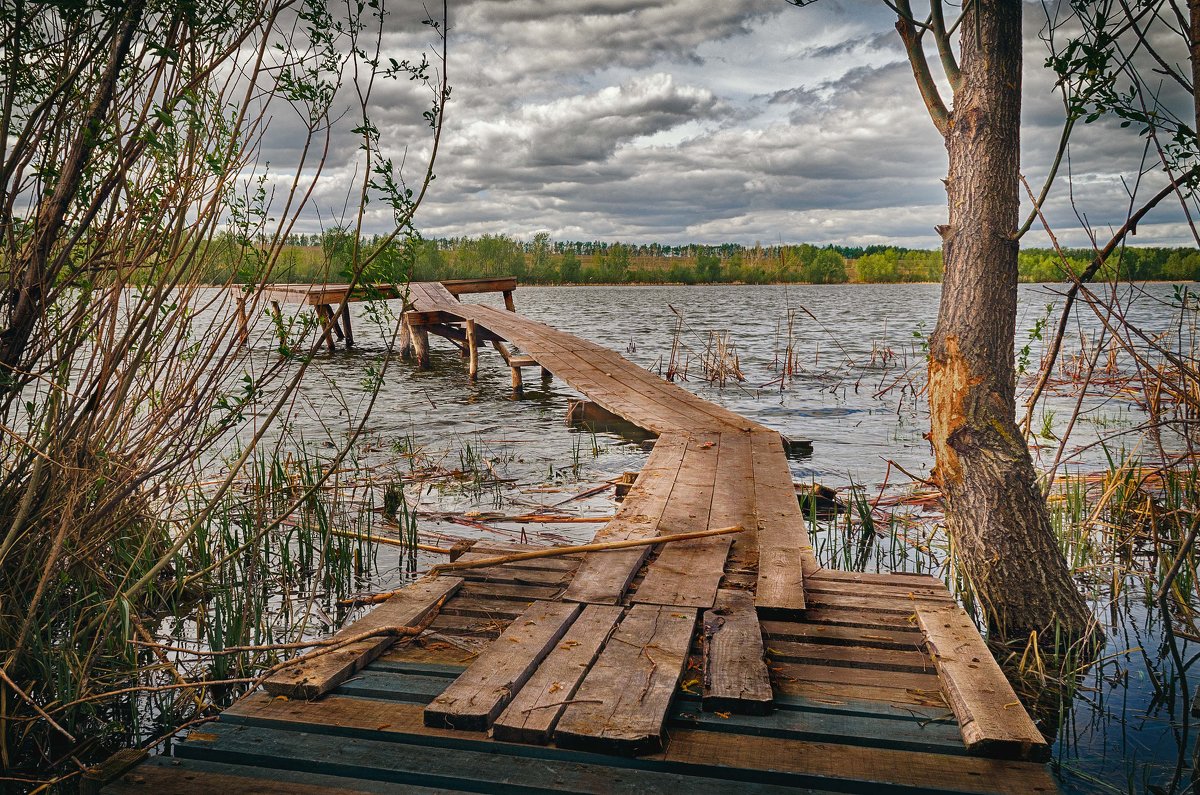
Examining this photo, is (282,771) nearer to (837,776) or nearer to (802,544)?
(837,776)

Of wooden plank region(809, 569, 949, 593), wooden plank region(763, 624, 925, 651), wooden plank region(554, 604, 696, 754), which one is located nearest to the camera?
wooden plank region(554, 604, 696, 754)

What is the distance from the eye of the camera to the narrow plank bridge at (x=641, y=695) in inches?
93.2

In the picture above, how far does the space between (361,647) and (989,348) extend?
3.21 m

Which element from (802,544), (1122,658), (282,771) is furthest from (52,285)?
(1122,658)

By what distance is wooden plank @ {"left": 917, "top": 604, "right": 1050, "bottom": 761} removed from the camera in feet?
7.99

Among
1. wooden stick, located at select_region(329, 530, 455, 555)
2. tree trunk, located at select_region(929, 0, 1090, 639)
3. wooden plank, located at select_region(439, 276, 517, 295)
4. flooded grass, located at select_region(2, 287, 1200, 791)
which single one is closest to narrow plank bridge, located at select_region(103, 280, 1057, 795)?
flooded grass, located at select_region(2, 287, 1200, 791)

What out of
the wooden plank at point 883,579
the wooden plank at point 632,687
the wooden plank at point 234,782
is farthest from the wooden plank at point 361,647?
the wooden plank at point 883,579

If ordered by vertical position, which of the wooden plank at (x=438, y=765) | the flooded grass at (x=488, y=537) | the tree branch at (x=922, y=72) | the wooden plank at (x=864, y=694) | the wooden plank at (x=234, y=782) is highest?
the tree branch at (x=922, y=72)

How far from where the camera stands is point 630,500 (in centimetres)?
529

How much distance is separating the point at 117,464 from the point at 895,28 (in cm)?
440

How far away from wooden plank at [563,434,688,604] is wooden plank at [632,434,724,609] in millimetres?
64

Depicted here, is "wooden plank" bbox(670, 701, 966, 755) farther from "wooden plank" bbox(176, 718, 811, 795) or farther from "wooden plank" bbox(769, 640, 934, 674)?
"wooden plank" bbox(769, 640, 934, 674)

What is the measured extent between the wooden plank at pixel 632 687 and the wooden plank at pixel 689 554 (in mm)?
201

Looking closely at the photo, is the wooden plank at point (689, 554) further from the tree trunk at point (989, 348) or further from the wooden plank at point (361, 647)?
the tree trunk at point (989, 348)
